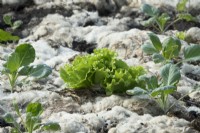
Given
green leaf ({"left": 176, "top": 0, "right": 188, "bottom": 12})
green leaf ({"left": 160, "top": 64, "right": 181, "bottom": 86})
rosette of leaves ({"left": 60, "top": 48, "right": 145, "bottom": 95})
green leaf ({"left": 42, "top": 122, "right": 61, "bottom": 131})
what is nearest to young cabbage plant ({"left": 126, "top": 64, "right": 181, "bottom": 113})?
green leaf ({"left": 160, "top": 64, "right": 181, "bottom": 86})

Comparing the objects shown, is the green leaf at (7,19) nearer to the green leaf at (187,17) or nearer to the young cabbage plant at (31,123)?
the green leaf at (187,17)

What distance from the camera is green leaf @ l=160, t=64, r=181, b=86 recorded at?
303 cm

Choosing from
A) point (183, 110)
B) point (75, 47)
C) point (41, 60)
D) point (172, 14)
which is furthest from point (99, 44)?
point (183, 110)

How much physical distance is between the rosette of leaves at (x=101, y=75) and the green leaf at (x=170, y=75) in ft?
0.69

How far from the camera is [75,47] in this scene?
14.7 ft

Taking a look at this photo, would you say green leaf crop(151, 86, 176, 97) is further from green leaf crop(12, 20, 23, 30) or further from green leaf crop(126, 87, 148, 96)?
green leaf crop(12, 20, 23, 30)

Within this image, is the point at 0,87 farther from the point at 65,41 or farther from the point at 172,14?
the point at 172,14

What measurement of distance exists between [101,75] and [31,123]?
0.76 m

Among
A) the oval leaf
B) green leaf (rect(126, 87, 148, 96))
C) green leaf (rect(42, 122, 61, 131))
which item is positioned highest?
the oval leaf

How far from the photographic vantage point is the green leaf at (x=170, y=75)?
303 centimetres

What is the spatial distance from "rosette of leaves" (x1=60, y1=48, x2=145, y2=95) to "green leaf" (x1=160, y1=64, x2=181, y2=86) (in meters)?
0.21

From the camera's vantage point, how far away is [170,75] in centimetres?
306

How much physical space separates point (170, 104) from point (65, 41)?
1697 millimetres

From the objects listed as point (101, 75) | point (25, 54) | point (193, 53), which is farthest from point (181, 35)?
point (25, 54)
